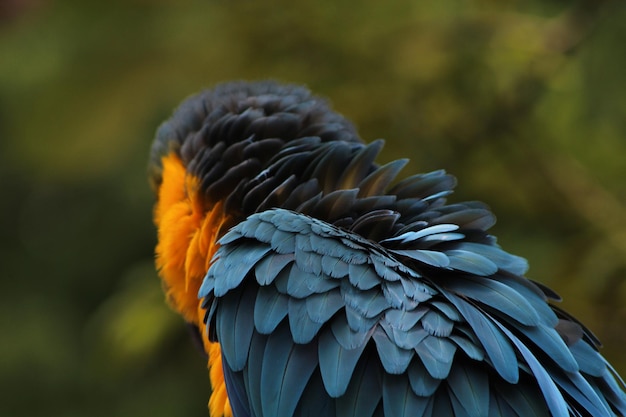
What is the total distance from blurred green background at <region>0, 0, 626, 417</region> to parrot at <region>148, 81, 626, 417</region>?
1429mm

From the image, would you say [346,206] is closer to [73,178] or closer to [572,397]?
[572,397]

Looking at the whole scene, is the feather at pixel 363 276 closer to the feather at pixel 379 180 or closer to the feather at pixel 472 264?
the feather at pixel 472 264

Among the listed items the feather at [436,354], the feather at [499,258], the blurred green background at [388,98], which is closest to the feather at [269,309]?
the feather at [436,354]

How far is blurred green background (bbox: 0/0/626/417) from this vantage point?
360 centimetres

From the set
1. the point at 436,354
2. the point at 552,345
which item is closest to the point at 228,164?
the point at 436,354

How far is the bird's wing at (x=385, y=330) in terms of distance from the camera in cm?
179

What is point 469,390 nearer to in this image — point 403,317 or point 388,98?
point 403,317

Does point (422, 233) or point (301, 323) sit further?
point (422, 233)

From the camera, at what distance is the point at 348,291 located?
190cm

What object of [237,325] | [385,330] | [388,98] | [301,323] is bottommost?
[388,98]

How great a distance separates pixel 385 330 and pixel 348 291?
4.8 inches

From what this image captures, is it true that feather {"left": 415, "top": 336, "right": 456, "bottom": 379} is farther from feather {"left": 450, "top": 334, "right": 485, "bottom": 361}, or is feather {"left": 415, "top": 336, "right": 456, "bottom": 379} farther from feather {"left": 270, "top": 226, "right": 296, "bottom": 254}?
feather {"left": 270, "top": 226, "right": 296, "bottom": 254}

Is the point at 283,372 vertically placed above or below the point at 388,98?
above

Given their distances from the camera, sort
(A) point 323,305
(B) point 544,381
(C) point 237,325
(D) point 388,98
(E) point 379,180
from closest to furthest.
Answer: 1. (B) point 544,381
2. (A) point 323,305
3. (C) point 237,325
4. (E) point 379,180
5. (D) point 388,98
